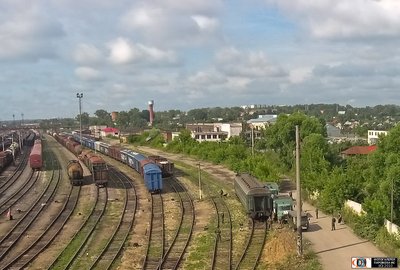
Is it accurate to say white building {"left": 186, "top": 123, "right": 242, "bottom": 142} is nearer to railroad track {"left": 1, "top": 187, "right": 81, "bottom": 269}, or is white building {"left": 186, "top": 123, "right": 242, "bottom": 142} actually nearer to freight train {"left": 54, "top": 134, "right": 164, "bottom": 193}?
freight train {"left": 54, "top": 134, "right": 164, "bottom": 193}

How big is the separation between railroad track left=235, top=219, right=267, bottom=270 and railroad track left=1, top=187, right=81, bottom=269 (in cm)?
1230

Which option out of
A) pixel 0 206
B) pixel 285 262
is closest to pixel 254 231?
pixel 285 262

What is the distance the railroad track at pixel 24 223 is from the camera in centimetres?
2815

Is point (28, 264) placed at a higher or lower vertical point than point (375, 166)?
lower

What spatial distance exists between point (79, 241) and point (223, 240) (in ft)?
31.2

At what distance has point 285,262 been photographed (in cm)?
2491

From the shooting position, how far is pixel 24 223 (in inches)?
1409

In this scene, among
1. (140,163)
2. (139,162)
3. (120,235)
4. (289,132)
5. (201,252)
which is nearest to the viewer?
(201,252)

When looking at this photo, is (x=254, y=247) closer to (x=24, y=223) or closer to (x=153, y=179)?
(x=24, y=223)

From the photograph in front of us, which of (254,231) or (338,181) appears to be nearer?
(254,231)

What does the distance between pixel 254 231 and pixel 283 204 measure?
12.8 ft

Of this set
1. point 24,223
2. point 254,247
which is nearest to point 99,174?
point 24,223

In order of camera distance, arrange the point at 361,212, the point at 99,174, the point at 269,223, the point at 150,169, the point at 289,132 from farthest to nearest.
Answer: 1. the point at 289,132
2. the point at 99,174
3. the point at 150,169
4. the point at 269,223
5. the point at 361,212

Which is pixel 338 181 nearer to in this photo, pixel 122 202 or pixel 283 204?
pixel 283 204
